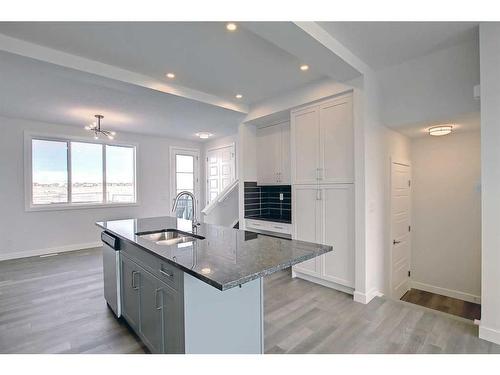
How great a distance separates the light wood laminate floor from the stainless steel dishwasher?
17 cm

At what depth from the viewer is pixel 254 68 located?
2.95 meters

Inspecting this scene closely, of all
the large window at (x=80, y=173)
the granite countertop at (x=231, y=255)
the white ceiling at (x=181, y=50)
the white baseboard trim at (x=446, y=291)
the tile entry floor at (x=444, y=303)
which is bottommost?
the tile entry floor at (x=444, y=303)

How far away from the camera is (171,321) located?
5.20 ft

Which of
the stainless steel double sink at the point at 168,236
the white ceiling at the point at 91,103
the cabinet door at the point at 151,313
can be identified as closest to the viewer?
the cabinet door at the point at 151,313

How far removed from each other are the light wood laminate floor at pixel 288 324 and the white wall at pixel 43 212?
1.61m

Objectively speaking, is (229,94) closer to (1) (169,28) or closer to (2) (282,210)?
(1) (169,28)

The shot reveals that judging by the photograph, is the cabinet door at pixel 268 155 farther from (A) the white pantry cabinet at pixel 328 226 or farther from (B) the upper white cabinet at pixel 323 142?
(A) the white pantry cabinet at pixel 328 226

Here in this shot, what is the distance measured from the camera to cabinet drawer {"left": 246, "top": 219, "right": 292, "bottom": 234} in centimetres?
375

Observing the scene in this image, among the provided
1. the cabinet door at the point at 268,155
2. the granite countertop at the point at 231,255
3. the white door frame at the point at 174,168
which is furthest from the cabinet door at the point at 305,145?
the white door frame at the point at 174,168

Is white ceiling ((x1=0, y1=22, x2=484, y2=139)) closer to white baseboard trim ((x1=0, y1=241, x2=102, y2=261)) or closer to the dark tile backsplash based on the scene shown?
the dark tile backsplash

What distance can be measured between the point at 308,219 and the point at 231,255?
207cm

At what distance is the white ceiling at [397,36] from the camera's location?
7.11 ft

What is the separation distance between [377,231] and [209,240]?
7.15 feet
